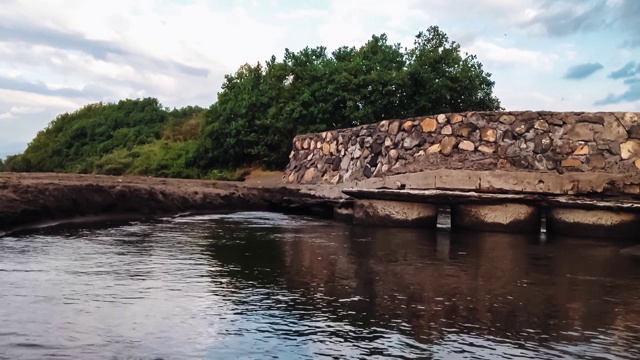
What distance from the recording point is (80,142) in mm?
42438

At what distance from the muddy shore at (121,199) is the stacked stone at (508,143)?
2009 mm

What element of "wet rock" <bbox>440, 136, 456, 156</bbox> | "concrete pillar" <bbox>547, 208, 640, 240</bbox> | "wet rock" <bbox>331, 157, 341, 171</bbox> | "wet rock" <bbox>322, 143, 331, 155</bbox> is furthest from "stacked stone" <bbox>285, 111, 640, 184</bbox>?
"wet rock" <bbox>322, 143, 331, 155</bbox>

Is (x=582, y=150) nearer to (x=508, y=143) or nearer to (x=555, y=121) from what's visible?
(x=555, y=121)

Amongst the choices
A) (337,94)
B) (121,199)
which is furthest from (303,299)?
(337,94)

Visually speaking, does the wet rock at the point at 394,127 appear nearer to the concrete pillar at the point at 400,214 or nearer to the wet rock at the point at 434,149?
the wet rock at the point at 434,149

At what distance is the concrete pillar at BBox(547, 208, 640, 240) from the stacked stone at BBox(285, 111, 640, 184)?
696 mm

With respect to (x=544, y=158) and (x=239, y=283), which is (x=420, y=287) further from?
(x=544, y=158)

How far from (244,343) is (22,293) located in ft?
6.46

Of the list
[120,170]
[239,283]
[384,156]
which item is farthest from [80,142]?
[239,283]

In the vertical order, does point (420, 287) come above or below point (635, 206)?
below

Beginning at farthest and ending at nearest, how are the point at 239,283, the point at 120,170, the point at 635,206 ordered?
the point at 120,170, the point at 635,206, the point at 239,283

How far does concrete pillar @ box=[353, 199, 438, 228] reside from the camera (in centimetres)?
1191

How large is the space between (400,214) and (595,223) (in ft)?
10.2

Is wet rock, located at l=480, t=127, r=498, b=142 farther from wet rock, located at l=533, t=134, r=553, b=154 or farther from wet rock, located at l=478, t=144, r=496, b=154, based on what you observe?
wet rock, located at l=533, t=134, r=553, b=154
